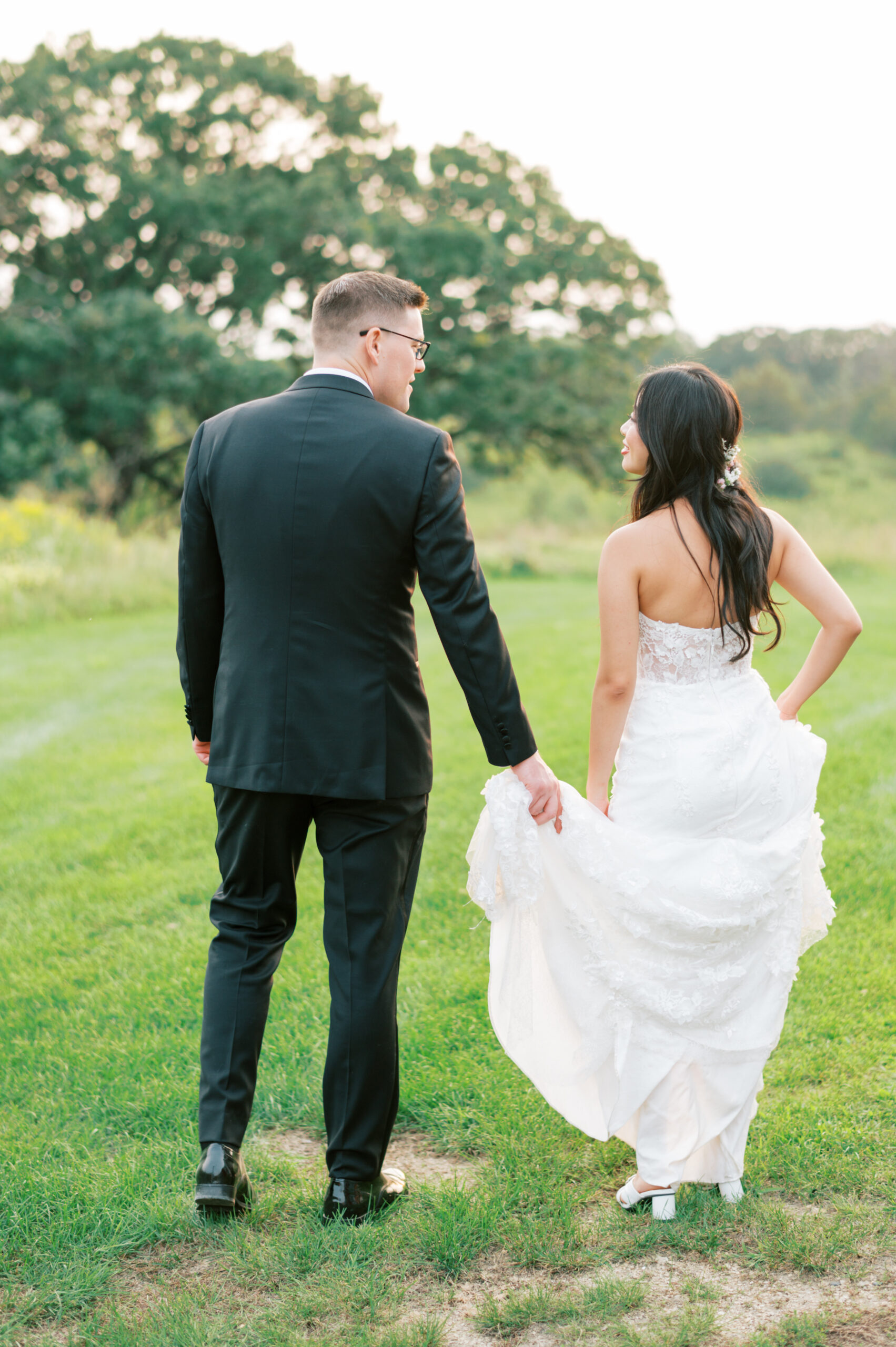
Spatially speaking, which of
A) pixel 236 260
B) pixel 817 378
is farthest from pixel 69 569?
pixel 817 378

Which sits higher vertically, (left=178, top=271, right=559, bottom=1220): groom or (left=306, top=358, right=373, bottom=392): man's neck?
(left=306, top=358, right=373, bottom=392): man's neck

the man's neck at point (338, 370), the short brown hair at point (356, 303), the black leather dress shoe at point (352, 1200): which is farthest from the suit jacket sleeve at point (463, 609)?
the black leather dress shoe at point (352, 1200)

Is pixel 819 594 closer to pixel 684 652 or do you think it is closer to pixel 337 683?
pixel 684 652

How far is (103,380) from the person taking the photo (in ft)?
72.5

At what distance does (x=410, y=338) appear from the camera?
8.84ft

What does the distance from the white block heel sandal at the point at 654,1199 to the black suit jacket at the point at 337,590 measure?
1.16 meters

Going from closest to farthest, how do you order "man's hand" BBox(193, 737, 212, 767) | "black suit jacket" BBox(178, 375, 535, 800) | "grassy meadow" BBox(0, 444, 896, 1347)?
"grassy meadow" BBox(0, 444, 896, 1347) < "black suit jacket" BBox(178, 375, 535, 800) < "man's hand" BBox(193, 737, 212, 767)

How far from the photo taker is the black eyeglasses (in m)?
2.64

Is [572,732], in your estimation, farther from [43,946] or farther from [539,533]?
[539,533]

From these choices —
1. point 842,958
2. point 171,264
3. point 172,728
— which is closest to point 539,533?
point 171,264

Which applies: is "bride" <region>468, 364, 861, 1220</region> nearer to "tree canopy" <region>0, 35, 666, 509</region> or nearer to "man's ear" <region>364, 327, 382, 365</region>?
"man's ear" <region>364, 327, 382, 365</region>

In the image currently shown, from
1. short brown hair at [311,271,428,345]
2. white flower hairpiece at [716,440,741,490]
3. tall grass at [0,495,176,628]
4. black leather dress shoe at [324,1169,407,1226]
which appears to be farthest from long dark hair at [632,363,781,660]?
tall grass at [0,495,176,628]

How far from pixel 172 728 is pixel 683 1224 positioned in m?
6.74

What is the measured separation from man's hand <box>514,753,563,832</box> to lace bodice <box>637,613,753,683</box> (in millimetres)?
403
